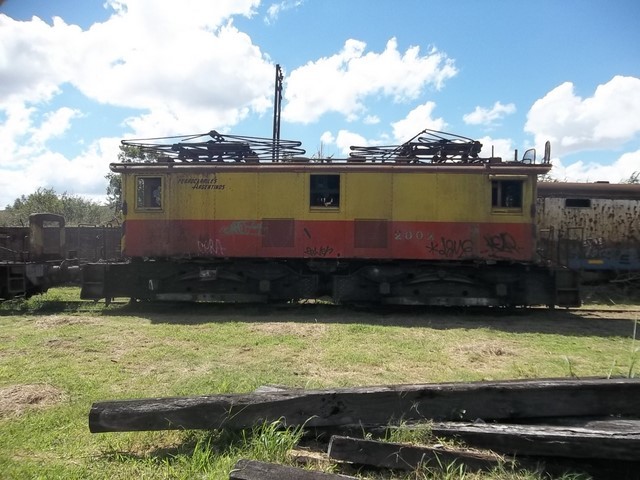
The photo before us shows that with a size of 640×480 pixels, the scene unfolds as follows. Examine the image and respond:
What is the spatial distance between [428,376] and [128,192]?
887 centimetres

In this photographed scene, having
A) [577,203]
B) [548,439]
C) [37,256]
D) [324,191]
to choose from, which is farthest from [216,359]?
[577,203]

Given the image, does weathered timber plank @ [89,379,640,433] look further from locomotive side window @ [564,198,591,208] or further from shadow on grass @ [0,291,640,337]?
locomotive side window @ [564,198,591,208]

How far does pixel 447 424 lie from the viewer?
10.6 feet

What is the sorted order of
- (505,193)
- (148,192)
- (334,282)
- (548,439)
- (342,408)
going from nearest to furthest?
1. (548,439)
2. (342,408)
3. (505,193)
4. (334,282)
5. (148,192)

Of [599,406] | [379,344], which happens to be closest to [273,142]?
[379,344]

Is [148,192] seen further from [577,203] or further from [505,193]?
[577,203]

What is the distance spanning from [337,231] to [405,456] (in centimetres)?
780

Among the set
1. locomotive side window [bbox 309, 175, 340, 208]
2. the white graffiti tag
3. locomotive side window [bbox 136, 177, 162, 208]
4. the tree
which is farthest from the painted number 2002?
the tree

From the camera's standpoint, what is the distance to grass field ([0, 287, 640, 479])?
11.0 ft

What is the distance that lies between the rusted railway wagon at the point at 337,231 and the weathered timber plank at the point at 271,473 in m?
7.96

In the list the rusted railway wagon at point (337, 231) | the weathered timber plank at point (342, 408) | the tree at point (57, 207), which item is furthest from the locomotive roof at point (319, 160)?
the tree at point (57, 207)

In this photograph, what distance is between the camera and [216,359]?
20.8 feet

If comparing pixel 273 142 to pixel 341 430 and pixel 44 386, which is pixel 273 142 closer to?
pixel 44 386

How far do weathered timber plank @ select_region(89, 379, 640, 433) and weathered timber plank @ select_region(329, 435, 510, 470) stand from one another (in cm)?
33
